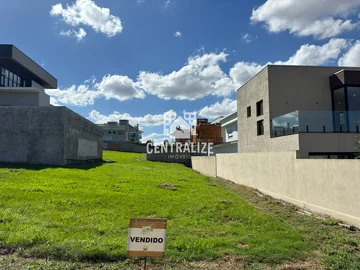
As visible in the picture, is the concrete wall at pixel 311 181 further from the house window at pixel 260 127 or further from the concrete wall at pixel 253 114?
the house window at pixel 260 127

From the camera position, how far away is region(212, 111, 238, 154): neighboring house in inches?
1229

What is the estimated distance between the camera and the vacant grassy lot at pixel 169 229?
472 centimetres

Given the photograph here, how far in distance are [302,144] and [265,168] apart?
2.38m

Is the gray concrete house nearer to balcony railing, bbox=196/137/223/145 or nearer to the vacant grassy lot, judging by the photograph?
the vacant grassy lot

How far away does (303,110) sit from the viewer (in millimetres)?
14852

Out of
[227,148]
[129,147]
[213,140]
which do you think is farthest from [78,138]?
[129,147]

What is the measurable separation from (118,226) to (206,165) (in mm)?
22368

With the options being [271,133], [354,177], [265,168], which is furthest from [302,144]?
[354,177]

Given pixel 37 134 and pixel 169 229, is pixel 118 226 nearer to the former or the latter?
pixel 169 229

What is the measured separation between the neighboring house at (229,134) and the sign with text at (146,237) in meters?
A: 25.9

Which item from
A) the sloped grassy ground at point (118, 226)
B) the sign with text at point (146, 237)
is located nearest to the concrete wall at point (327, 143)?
the sloped grassy ground at point (118, 226)

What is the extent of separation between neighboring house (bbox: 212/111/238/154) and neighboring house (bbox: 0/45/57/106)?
2026 cm

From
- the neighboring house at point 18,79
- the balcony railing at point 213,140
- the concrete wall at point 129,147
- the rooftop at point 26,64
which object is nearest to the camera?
the neighboring house at point 18,79

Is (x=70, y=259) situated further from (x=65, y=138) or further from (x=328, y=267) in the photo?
(x=65, y=138)
